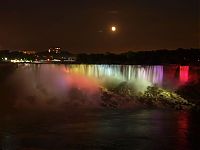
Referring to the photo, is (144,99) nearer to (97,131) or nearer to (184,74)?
(184,74)

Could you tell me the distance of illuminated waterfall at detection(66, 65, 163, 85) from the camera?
4416 centimetres

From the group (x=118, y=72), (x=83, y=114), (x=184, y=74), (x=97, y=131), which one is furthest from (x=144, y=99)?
(x=97, y=131)

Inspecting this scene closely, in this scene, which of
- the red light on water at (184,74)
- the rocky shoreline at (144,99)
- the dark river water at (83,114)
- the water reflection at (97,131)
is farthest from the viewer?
the red light on water at (184,74)

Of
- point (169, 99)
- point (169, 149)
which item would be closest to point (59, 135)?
point (169, 149)

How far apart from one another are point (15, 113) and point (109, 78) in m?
13.2

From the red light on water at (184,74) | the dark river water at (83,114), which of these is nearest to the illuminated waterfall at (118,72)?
the dark river water at (83,114)

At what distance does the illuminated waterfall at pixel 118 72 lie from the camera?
44156 mm

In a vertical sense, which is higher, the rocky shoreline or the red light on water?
the red light on water

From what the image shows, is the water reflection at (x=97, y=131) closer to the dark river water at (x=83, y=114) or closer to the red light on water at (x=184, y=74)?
the dark river water at (x=83, y=114)

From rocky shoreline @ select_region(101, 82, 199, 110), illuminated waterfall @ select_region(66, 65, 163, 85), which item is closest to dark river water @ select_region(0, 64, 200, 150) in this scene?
illuminated waterfall @ select_region(66, 65, 163, 85)

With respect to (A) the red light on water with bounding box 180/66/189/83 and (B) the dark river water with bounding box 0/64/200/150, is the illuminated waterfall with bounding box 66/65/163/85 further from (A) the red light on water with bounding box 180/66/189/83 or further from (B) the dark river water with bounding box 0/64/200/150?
(A) the red light on water with bounding box 180/66/189/83

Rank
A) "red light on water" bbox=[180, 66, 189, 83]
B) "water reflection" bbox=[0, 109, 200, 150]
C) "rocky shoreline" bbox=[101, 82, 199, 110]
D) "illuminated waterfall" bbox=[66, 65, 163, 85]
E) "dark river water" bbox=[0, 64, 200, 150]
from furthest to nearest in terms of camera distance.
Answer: "red light on water" bbox=[180, 66, 189, 83] → "illuminated waterfall" bbox=[66, 65, 163, 85] → "rocky shoreline" bbox=[101, 82, 199, 110] → "dark river water" bbox=[0, 64, 200, 150] → "water reflection" bbox=[0, 109, 200, 150]

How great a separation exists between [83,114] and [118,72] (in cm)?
1251

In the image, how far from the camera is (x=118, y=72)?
44.8 m
